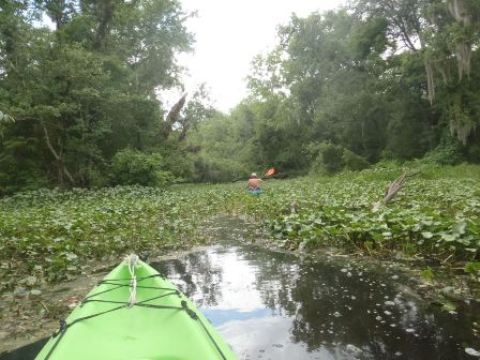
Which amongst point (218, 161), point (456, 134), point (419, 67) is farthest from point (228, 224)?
point (218, 161)

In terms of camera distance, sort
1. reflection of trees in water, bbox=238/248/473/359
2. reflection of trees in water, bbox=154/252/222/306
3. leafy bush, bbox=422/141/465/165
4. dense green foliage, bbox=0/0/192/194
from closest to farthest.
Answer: reflection of trees in water, bbox=238/248/473/359
reflection of trees in water, bbox=154/252/222/306
dense green foliage, bbox=0/0/192/194
leafy bush, bbox=422/141/465/165

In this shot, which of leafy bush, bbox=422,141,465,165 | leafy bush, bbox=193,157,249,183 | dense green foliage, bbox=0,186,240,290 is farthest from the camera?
leafy bush, bbox=193,157,249,183

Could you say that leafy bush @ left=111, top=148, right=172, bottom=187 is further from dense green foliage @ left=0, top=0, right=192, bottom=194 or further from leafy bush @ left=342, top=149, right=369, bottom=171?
leafy bush @ left=342, top=149, right=369, bottom=171

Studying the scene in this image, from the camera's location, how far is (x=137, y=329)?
10.4 ft

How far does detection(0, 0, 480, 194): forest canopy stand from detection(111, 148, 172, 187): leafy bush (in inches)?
2.8

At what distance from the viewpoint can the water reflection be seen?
11.9 feet

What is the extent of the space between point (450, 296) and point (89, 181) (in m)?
19.9

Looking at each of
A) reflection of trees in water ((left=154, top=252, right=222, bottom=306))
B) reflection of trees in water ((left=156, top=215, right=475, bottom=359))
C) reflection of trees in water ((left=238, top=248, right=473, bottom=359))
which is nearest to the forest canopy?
reflection of trees in water ((left=154, top=252, right=222, bottom=306))

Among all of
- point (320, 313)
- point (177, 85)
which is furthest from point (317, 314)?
point (177, 85)

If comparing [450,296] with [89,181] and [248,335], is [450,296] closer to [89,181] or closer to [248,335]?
[248,335]

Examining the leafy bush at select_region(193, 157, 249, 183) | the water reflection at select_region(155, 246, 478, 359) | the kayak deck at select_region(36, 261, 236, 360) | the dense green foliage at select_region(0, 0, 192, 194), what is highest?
the dense green foliage at select_region(0, 0, 192, 194)

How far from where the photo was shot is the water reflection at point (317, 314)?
3.63m

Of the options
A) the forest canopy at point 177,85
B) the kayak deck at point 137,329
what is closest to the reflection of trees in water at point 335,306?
the kayak deck at point 137,329

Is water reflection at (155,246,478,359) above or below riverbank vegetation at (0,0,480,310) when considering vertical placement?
below
